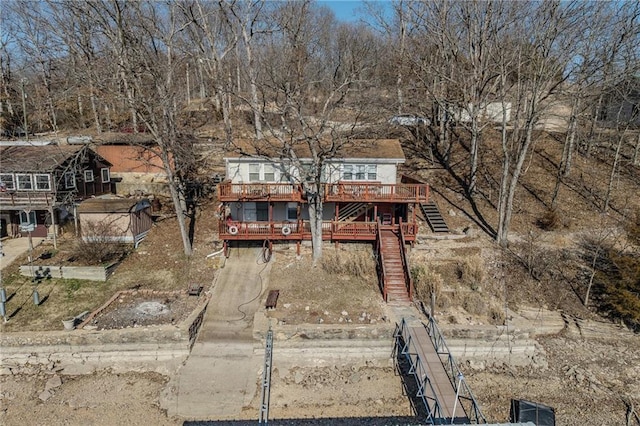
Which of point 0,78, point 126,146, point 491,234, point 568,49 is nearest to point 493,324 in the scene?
point 491,234

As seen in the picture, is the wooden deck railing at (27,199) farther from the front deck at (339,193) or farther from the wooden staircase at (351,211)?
the wooden staircase at (351,211)

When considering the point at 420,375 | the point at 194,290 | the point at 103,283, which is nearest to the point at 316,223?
the point at 194,290

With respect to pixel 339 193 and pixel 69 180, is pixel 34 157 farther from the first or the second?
pixel 339 193

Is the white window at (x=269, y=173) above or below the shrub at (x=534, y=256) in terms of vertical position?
above

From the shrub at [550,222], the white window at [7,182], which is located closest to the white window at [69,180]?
the white window at [7,182]

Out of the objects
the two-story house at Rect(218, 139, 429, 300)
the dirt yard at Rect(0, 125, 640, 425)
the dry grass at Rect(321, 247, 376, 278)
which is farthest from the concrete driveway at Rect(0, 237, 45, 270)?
the dry grass at Rect(321, 247, 376, 278)

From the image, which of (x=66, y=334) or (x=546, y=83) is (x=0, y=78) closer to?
(x=66, y=334)

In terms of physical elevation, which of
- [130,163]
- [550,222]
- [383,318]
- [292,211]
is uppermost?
[130,163]
